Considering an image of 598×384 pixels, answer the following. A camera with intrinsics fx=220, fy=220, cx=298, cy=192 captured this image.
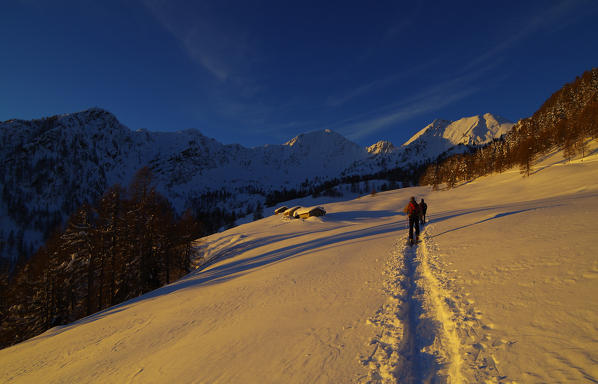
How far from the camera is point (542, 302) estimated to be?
3.89 meters

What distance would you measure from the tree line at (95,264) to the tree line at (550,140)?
6091cm

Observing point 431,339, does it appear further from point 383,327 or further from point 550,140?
point 550,140

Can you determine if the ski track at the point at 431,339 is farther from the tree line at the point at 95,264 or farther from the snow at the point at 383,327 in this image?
the tree line at the point at 95,264

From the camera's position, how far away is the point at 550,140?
5919 centimetres

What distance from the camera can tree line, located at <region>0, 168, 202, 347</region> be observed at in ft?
61.8

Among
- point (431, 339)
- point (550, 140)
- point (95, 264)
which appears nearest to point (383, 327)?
point (431, 339)

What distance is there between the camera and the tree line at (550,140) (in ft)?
160

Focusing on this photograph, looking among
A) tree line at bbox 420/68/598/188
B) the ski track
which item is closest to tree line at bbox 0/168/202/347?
the ski track

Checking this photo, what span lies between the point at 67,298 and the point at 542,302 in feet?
111

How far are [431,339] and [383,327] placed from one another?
817 millimetres

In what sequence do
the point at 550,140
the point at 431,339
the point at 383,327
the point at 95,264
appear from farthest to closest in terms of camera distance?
the point at 550,140
the point at 95,264
the point at 383,327
the point at 431,339

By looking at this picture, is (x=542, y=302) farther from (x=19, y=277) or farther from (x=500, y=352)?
(x=19, y=277)

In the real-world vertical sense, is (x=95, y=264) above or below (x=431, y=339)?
below

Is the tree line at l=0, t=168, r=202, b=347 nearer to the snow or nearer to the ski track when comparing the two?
the snow
